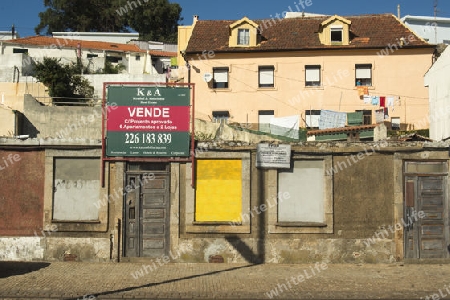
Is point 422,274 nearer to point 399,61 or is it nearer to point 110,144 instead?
point 110,144

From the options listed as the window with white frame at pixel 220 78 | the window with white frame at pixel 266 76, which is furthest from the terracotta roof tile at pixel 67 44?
the window with white frame at pixel 266 76

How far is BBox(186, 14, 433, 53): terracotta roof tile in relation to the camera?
35.6 meters

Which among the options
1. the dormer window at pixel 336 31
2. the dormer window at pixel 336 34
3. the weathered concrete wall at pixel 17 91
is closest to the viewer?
the weathered concrete wall at pixel 17 91

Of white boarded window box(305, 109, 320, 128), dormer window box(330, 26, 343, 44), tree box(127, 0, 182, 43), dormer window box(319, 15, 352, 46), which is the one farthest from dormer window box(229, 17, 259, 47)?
tree box(127, 0, 182, 43)

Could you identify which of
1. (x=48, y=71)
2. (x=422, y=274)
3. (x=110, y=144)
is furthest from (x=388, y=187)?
(x=48, y=71)

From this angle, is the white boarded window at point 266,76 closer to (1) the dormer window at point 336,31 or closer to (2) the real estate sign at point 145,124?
(1) the dormer window at point 336,31

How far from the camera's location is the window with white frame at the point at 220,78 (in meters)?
36.4

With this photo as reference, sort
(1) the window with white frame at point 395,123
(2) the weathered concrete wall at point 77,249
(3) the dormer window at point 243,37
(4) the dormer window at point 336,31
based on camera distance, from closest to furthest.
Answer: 1. (2) the weathered concrete wall at point 77,249
2. (1) the window with white frame at point 395,123
3. (4) the dormer window at point 336,31
4. (3) the dormer window at point 243,37

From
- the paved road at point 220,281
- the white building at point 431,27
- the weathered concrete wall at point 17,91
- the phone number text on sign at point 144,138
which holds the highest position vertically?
the white building at point 431,27

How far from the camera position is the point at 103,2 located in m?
66.9

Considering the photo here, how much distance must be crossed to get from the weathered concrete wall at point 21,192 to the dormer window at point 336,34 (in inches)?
1027

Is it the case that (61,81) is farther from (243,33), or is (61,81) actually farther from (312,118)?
(312,118)

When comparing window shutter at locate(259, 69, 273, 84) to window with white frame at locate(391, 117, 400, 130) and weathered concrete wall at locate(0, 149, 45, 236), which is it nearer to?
→ window with white frame at locate(391, 117, 400, 130)

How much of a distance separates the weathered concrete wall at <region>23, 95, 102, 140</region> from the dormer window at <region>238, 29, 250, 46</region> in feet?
43.6
